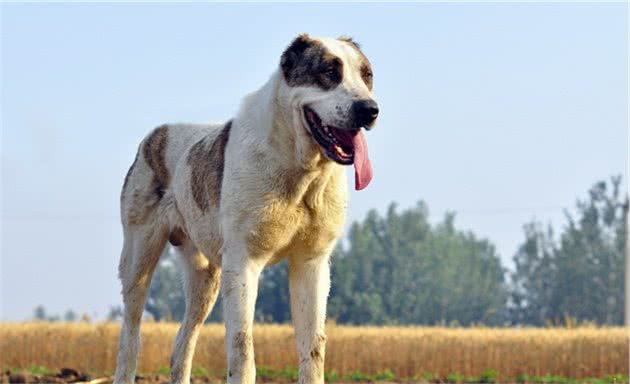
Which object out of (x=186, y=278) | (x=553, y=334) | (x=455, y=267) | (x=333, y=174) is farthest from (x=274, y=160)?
(x=455, y=267)

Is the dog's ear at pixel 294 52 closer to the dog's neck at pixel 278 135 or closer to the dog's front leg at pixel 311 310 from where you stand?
the dog's neck at pixel 278 135

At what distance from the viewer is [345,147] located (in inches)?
288

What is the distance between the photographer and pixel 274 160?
776 cm

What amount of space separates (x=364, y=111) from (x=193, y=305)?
3.34m

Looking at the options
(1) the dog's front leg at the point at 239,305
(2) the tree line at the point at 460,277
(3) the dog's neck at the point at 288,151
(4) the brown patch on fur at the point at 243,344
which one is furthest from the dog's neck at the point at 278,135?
(2) the tree line at the point at 460,277

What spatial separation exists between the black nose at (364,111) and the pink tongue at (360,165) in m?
0.20

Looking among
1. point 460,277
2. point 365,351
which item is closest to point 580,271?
point 460,277

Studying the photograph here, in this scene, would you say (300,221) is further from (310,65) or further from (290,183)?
(310,65)

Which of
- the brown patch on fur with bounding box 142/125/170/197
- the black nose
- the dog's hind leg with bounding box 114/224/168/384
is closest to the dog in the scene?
the black nose

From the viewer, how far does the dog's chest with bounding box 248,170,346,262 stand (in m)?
7.68

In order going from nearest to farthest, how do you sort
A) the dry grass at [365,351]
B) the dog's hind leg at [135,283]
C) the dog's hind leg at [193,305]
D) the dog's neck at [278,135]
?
the dog's neck at [278,135], the dog's hind leg at [193,305], the dog's hind leg at [135,283], the dry grass at [365,351]

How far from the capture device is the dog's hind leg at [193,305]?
9719mm

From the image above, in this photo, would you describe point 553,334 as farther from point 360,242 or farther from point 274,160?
point 360,242

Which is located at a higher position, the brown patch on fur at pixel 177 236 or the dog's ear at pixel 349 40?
the dog's ear at pixel 349 40
